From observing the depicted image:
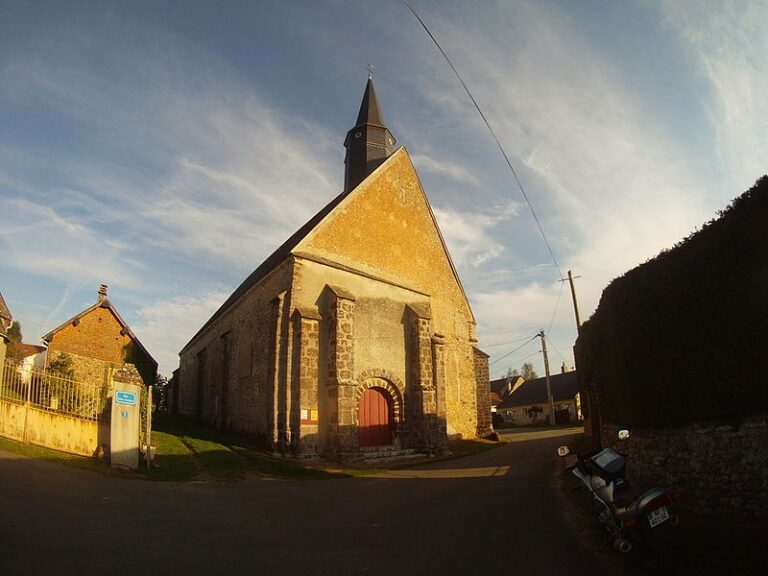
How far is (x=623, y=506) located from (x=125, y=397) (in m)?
11.1

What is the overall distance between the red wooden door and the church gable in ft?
15.3

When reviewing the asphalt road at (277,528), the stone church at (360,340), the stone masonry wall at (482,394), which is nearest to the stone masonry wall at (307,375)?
the stone church at (360,340)

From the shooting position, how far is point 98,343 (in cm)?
2812

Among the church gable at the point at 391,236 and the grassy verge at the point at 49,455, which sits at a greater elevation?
the church gable at the point at 391,236

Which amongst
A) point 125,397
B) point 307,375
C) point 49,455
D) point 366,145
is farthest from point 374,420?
point 366,145

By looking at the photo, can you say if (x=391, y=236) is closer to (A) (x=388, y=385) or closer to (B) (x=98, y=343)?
(A) (x=388, y=385)

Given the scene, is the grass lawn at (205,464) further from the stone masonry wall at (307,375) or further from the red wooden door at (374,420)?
the red wooden door at (374,420)

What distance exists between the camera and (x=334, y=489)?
10719 mm

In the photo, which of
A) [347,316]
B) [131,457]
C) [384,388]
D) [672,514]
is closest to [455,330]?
[384,388]

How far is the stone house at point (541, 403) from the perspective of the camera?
42562 mm

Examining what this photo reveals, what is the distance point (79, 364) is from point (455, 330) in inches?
807

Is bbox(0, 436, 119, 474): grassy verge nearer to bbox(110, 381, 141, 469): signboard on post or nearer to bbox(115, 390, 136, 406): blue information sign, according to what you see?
bbox(110, 381, 141, 469): signboard on post

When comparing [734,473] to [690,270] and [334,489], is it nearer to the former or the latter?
[690,270]

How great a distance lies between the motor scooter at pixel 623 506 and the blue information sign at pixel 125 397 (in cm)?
1033
